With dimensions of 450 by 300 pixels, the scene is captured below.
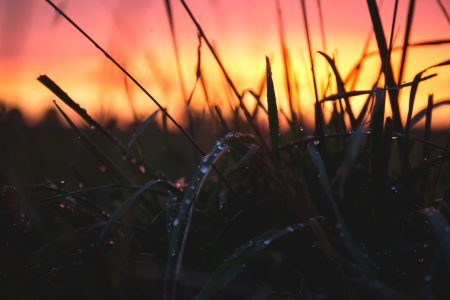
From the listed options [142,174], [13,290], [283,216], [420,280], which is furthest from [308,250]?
[13,290]

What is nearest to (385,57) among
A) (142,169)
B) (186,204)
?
(186,204)

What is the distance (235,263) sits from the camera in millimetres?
915

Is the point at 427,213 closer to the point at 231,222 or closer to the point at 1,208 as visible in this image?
the point at 231,222

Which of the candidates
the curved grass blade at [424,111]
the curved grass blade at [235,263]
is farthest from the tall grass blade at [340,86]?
the curved grass blade at [235,263]

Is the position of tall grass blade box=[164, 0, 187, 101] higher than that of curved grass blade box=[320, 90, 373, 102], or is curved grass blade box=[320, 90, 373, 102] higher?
tall grass blade box=[164, 0, 187, 101]

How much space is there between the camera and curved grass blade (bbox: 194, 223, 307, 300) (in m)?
0.85

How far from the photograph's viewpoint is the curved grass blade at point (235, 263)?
0.85 m

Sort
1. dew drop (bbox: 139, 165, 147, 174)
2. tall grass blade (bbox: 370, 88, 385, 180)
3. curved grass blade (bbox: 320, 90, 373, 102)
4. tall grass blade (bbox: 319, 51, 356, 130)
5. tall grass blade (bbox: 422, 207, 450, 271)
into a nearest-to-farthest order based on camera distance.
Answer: tall grass blade (bbox: 422, 207, 450, 271), tall grass blade (bbox: 370, 88, 385, 180), curved grass blade (bbox: 320, 90, 373, 102), tall grass blade (bbox: 319, 51, 356, 130), dew drop (bbox: 139, 165, 147, 174)

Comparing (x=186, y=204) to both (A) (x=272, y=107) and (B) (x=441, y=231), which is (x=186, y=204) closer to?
(A) (x=272, y=107)

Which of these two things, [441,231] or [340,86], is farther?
[340,86]

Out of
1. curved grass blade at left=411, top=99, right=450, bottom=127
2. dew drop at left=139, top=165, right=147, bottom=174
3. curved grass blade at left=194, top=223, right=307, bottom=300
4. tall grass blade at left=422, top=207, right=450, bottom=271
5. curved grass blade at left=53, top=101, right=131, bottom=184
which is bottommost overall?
curved grass blade at left=194, top=223, right=307, bottom=300

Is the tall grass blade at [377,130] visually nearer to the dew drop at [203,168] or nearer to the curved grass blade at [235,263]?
the curved grass blade at [235,263]

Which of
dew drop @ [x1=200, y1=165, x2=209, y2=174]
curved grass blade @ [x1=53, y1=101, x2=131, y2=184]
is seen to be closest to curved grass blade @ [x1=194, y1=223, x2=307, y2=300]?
dew drop @ [x1=200, y1=165, x2=209, y2=174]

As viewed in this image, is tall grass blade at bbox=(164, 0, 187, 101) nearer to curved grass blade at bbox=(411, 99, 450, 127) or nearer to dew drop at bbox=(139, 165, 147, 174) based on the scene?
dew drop at bbox=(139, 165, 147, 174)
